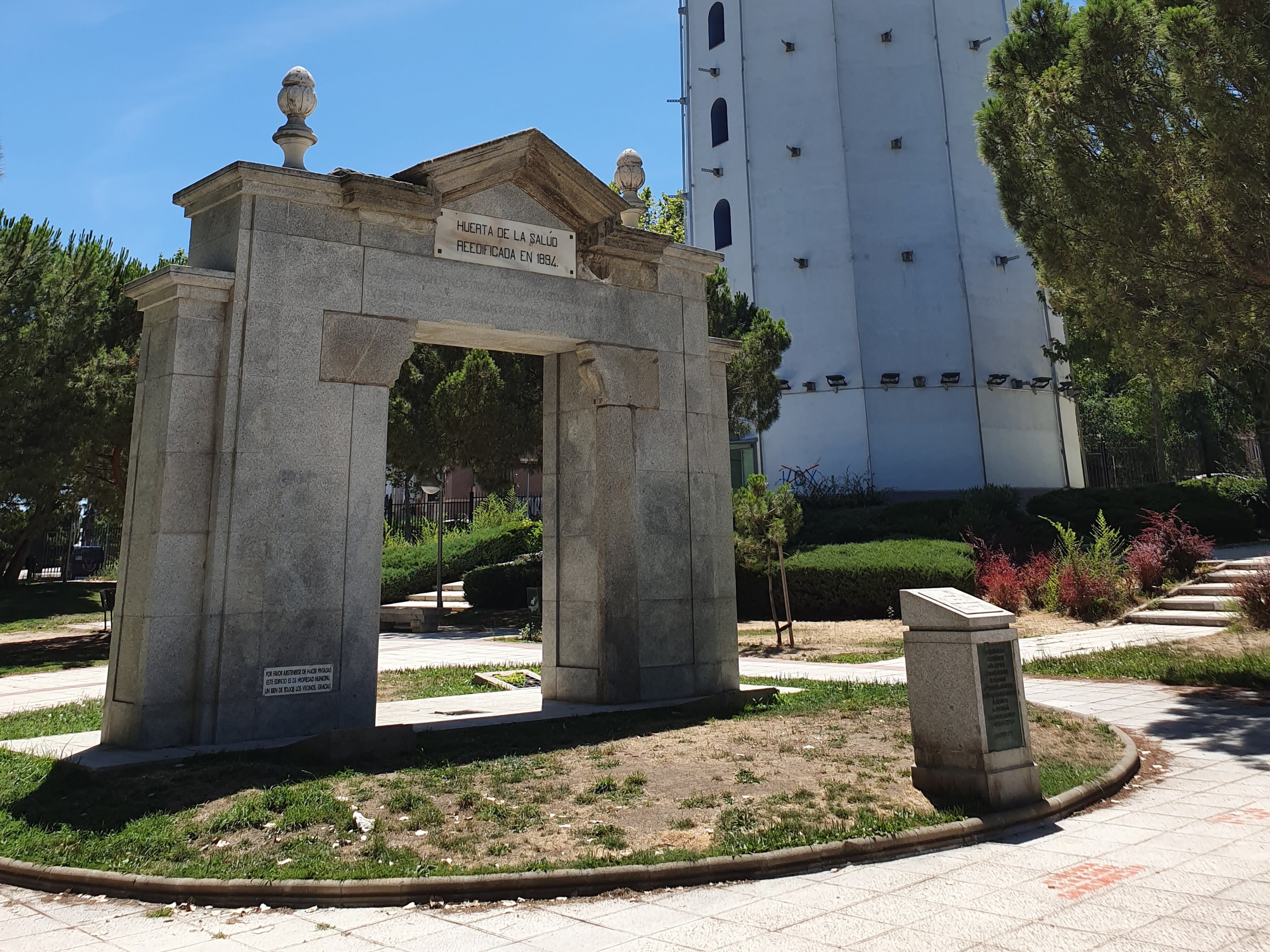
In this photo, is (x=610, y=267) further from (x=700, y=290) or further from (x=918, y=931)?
(x=918, y=931)

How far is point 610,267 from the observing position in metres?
Result: 10.1

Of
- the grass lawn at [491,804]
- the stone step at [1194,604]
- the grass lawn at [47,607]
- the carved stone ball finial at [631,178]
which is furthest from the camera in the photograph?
the grass lawn at [47,607]

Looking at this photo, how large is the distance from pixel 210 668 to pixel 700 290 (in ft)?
21.8

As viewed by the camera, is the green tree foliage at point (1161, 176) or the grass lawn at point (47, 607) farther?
the grass lawn at point (47, 607)

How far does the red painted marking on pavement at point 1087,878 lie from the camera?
442cm

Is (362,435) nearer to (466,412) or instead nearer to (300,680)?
(300,680)

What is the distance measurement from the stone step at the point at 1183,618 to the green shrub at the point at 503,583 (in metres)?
13.7

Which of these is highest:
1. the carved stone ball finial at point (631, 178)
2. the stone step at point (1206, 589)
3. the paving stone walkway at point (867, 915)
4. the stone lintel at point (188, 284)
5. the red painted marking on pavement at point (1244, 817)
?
the carved stone ball finial at point (631, 178)

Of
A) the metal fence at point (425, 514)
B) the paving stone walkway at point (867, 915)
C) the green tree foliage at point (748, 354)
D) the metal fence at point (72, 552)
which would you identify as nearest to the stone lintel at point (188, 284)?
the paving stone walkway at point (867, 915)

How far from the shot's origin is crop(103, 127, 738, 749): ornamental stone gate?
7.54m

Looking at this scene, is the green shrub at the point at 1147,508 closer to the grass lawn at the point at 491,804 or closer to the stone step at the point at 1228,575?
the stone step at the point at 1228,575

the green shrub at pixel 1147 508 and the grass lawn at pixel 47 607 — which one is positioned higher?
the green shrub at pixel 1147 508

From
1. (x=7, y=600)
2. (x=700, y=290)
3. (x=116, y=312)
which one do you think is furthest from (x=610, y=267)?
(x=7, y=600)

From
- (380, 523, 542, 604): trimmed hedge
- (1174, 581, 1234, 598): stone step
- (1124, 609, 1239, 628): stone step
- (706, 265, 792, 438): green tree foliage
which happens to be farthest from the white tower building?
(1124, 609, 1239, 628): stone step
